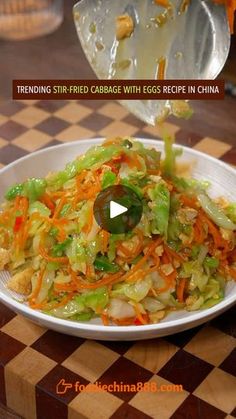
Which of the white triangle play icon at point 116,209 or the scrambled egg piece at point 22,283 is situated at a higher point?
the white triangle play icon at point 116,209

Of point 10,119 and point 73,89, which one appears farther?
point 10,119

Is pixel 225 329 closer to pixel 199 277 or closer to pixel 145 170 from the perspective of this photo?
pixel 199 277

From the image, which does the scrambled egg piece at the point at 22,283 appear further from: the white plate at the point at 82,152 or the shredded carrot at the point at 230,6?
the shredded carrot at the point at 230,6

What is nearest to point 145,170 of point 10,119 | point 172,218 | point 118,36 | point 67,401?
point 172,218

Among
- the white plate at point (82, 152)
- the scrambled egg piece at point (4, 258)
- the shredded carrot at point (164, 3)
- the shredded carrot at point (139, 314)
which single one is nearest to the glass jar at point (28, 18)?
the white plate at point (82, 152)

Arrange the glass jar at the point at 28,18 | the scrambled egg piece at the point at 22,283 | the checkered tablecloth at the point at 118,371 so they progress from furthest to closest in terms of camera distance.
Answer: the glass jar at the point at 28,18, the scrambled egg piece at the point at 22,283, the checkered tablecloth at the point at 118,371

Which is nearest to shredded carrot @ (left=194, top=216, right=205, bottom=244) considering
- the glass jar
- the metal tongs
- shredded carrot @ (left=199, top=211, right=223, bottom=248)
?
shredded carrot @ (left=199, top=211, right=223, bottom=248)
